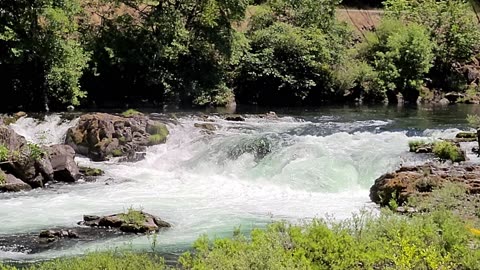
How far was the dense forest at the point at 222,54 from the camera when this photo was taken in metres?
29.2

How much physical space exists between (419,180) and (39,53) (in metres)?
19.3

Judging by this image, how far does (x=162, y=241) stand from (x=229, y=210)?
10.5 ft

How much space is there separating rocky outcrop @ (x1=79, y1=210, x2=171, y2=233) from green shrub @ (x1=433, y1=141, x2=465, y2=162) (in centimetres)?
928

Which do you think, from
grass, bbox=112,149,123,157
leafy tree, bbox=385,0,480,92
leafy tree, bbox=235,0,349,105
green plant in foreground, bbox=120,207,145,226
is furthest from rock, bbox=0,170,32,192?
leafy tree, bbox=385,0,480,92

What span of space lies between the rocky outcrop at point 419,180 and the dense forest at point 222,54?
55.1 ft

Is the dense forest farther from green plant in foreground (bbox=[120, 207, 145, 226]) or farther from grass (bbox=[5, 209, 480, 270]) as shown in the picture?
grass (bbox=[5, 209, 480, 270])

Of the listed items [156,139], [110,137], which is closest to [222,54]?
[156,139]

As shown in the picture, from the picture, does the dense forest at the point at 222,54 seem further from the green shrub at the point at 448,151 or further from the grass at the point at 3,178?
the green shrub at the point at 448,151

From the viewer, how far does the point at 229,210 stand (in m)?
15.7

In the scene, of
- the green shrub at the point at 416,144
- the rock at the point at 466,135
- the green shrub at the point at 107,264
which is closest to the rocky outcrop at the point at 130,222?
the green shrub at the point at 107,264

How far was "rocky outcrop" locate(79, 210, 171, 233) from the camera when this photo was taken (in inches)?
532

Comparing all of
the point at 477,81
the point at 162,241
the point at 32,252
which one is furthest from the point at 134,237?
the point at 477,81

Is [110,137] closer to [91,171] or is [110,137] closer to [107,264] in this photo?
[91,171]

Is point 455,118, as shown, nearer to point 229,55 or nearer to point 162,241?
point 229,55
